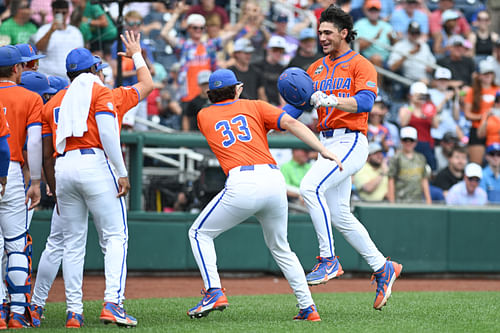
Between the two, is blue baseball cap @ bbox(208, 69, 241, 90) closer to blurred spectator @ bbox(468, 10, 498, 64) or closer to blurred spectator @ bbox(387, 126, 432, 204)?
blurred spectator @ bbox(387, 126, 432, 204)

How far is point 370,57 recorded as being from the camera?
14609 mm

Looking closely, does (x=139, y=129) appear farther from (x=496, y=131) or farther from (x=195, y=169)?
(x=496, y=131)

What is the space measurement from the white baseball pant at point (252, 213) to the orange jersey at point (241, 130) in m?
0.09

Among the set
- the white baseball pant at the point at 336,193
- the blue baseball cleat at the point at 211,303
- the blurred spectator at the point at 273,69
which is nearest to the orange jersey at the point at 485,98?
the blurred spectator at the point at 273,69

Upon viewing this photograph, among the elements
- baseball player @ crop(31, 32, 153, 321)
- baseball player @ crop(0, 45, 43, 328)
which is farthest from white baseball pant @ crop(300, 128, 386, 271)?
baseball player @ crop(0, 45, 43, 328)

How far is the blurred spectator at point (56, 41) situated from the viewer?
11328 mm

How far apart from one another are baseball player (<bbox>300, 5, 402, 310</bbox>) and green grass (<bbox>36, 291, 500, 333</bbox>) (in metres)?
0.45

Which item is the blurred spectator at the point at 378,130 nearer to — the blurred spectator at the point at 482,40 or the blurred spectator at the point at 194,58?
the blurred spectator at the point at 194,58

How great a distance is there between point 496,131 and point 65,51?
270 inches

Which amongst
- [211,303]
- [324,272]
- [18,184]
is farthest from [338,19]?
[18,184]

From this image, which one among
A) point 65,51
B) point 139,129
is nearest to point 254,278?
point 139,129

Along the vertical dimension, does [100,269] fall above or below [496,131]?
below

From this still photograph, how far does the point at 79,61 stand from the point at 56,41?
528 cm

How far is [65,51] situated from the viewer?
11.4 meters
